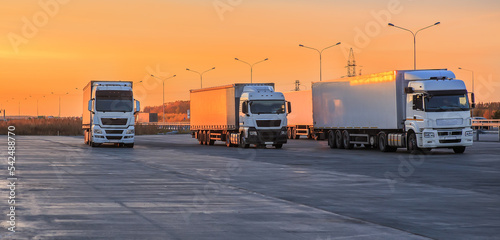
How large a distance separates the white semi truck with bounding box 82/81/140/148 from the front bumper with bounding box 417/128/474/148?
1655 cm

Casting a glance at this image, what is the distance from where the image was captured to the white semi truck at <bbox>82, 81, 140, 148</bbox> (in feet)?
142

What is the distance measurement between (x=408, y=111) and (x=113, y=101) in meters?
16.6

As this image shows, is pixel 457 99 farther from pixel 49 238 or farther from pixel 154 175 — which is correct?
pixel 49 238

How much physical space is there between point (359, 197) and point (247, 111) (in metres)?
26.7

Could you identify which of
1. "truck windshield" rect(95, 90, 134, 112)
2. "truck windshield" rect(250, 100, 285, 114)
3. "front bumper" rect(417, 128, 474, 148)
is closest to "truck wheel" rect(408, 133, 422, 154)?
"front bumper" rect(417, 128, 474, 148)

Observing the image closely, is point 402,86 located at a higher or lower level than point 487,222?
higher

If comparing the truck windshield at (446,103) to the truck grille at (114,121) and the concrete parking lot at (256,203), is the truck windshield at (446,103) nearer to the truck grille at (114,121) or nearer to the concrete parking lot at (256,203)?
the concrete parking lot at (256,203)

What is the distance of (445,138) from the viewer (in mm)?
34031

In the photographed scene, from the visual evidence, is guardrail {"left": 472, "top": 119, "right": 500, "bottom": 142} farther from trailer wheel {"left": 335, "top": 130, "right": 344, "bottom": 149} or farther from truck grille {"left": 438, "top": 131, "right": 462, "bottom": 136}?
truck grille {"left": 438, "top": 131, "right": 462, "bottom": 136}

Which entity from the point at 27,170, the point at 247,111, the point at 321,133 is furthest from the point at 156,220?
the point at 321,133

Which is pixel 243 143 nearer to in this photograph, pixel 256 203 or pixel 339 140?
pixel 339 140

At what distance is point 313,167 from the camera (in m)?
25.5

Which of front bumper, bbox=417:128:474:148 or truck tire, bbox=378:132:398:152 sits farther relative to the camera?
truck tire, bbox=378:132:398:152

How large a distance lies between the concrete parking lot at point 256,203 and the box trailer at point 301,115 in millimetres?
32856
